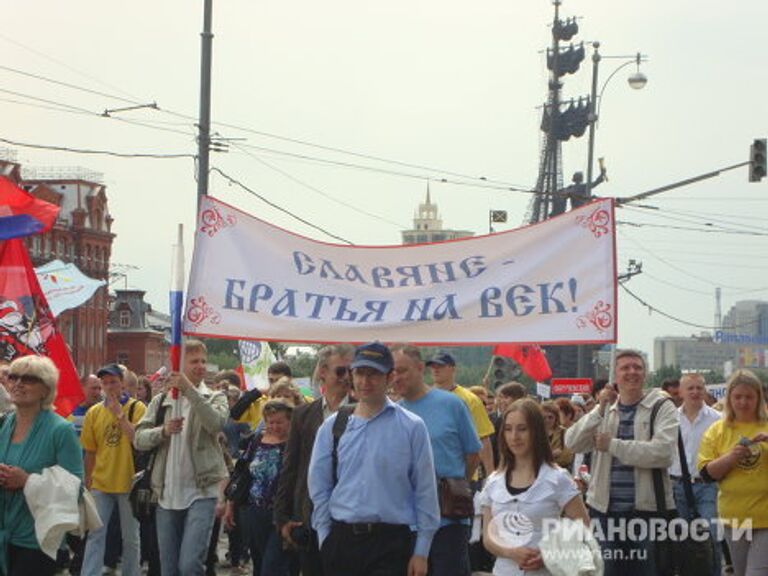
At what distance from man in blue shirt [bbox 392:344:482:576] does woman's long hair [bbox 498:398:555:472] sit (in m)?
1.34

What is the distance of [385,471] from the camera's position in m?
7.71

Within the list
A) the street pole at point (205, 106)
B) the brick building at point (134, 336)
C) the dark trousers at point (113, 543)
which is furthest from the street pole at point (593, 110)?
the brick building at point (134, 336)

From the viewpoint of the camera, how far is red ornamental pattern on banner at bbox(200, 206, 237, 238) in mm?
11219

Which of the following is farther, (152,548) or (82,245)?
(82,245)

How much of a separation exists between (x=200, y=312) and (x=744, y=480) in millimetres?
3786

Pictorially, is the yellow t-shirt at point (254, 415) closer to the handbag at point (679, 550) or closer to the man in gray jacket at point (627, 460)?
the man in gray jacket at point (627, 460)

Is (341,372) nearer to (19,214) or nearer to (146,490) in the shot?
(146,490)

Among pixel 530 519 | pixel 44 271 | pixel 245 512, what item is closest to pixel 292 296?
pixel 245 512

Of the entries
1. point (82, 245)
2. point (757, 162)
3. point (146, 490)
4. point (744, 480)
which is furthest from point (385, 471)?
point (82, 245)

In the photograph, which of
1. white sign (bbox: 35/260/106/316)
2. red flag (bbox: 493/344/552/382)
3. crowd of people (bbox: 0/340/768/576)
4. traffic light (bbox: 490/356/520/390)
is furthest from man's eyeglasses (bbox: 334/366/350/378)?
traffic light (bbox: 490/356/520/390)

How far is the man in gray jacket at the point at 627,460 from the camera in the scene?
9.37 metres

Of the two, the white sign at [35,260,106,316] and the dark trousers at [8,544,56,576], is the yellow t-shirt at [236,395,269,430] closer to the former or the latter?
the dark trousers at [8,544,56,576]

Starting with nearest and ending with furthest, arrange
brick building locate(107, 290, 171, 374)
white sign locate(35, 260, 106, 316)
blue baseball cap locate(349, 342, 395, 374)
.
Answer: blue baseball cap locate(349, 342, 395, 374), white sign locate(35, 260, 106, 316), brick building locate(107, 290, 171, 374)

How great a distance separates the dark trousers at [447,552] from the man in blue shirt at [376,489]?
5.16 feet
